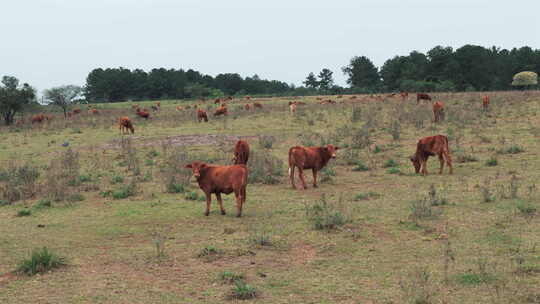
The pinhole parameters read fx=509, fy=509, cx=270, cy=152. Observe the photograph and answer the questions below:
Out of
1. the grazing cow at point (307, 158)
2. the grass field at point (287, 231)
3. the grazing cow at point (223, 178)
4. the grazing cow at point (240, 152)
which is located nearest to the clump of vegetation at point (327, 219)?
the grass field at point (287, 231)

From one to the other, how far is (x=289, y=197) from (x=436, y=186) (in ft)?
11.9

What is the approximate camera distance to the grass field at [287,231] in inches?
254

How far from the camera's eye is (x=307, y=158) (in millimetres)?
13094

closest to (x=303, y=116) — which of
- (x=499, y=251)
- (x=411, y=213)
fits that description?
(x=411, y=213)

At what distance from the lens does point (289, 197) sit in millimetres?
12234

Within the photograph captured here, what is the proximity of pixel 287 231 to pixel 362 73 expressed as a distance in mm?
99141

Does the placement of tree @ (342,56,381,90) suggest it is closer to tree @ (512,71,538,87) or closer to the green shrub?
tree @ (512,71,538,87)

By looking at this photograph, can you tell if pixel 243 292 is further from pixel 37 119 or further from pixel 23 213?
pixel 37 119

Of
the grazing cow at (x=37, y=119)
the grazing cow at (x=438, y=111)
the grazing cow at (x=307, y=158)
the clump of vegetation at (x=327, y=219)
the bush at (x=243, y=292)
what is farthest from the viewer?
the grazing cow at (x=37, y=119)

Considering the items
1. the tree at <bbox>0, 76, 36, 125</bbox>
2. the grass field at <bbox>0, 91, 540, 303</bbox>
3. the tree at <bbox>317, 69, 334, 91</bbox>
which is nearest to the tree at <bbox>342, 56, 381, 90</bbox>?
the tree at <bbox>317, 69, 334, 91</bbox>

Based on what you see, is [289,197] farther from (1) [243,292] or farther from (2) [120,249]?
(1) [243,292]

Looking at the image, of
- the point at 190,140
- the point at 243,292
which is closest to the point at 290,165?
the point at 243,292

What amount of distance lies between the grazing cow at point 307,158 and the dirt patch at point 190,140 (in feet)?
30.7

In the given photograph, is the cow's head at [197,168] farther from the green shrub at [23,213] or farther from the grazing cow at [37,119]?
the grazing cow at [37,119]
